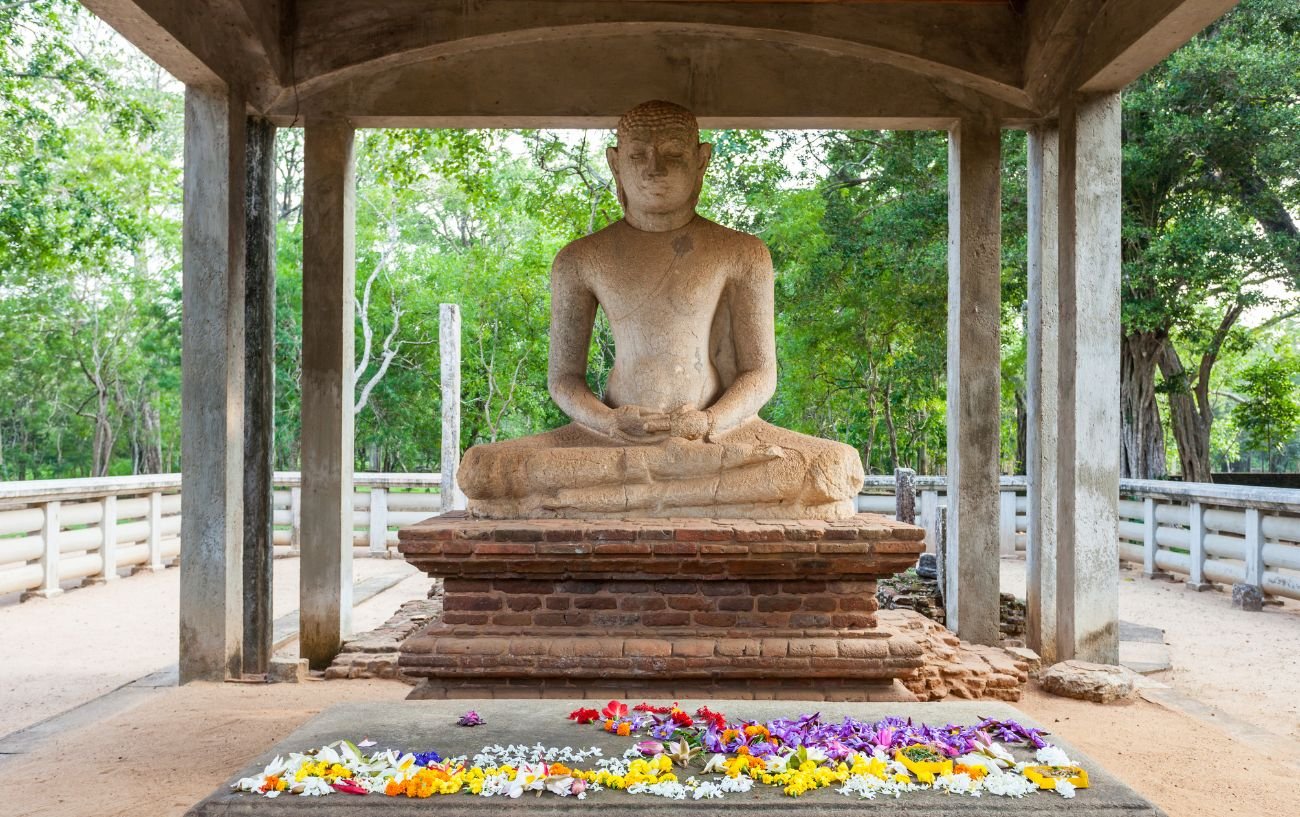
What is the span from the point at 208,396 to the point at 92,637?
2994 millimetres

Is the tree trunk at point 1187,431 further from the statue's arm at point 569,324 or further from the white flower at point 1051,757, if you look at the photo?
the white flower at point 1051,757

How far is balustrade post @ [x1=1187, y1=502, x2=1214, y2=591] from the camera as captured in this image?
9844 millimetres

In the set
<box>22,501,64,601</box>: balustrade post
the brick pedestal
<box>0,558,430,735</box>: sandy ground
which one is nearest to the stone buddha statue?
the brick pedestal

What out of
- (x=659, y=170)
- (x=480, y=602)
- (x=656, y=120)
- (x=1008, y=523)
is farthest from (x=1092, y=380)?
(x=1008, y=523)

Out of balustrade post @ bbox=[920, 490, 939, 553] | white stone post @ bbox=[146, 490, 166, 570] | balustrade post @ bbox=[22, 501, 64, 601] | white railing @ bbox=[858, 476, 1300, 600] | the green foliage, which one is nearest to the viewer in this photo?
white railing @ bbox=[858, 476, 1300, 600]

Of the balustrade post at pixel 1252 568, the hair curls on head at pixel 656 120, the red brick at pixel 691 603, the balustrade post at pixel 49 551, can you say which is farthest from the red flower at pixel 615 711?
the balustrade post at pixel 49 551

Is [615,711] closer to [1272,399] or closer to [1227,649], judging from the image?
[1227,649]

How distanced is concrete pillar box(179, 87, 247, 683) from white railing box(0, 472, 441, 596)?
305 centimetres

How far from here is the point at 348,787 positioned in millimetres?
2834

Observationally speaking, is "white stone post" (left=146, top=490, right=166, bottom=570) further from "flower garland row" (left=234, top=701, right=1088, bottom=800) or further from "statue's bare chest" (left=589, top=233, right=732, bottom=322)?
"flower garland row" (left=234, top=701, right=1088, bottom=800)

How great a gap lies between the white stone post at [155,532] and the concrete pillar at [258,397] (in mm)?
5600

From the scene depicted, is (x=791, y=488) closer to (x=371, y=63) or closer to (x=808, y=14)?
(x=808, y=14)

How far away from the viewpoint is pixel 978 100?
20.8ft

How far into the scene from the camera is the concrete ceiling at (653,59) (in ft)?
19.3
